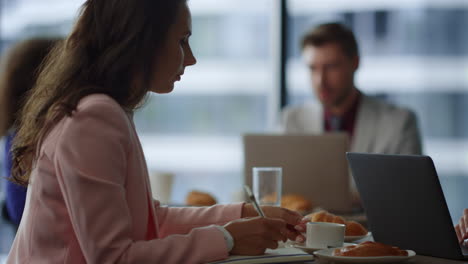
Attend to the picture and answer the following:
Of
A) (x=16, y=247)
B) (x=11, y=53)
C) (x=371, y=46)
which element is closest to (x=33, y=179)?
(x=16, y=247)

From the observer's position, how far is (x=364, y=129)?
3443 millimetres

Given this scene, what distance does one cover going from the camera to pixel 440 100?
4.20m

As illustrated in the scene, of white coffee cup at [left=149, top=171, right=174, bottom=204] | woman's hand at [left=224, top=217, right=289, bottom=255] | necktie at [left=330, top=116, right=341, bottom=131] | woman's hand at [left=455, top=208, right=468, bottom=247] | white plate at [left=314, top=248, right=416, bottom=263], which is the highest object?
necktie at [left=330, top=116, right=341, bottom=131]

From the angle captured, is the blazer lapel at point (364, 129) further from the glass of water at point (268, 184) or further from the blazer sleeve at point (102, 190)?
the blazer sleeve at point (102, 190)

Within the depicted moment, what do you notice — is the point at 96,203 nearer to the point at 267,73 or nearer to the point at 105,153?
the point at 105,153

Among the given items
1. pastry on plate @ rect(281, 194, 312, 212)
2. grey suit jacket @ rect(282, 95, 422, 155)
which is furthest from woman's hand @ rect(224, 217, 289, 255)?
grey suit jacket @ rect(282, 95, 422, 155)

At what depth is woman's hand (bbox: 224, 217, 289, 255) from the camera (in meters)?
1.33

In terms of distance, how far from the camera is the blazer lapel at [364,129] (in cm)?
339

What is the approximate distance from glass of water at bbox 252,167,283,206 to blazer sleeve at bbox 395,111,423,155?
4.71 feet

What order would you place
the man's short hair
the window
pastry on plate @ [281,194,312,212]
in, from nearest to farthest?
pastry on plate @ [281,194,312,212] < the man's short hair < the window

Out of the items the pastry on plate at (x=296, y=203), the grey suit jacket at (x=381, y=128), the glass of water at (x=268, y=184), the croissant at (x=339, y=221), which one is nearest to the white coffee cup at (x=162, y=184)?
the pastry on plate at (x=296, y=203)

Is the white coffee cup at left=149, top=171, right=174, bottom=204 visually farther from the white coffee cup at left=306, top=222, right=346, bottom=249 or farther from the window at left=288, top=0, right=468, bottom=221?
the window at left=288, top=0, right=468, bottom=221

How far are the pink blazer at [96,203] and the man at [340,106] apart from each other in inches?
89.7

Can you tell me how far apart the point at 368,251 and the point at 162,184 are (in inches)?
69.2
